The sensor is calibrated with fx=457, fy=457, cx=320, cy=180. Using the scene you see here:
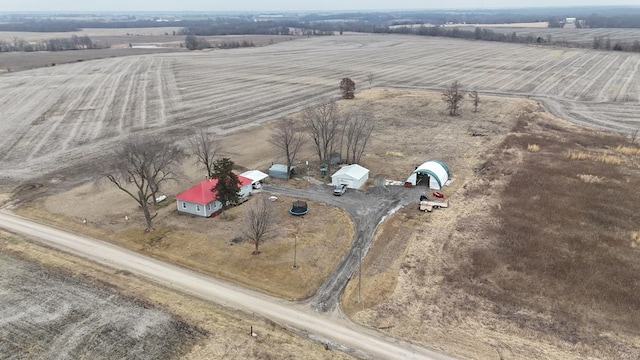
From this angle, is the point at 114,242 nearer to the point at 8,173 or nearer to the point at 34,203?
the point at 34,203

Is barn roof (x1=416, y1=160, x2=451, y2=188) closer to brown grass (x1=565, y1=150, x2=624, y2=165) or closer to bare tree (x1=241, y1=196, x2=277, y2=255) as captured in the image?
bare tree (x1=241, y1=196, x2=277, y2=255)

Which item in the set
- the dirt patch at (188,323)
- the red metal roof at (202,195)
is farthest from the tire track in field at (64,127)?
the dirt patch at (188,323)

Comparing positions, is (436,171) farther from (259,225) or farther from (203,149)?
(203,149)

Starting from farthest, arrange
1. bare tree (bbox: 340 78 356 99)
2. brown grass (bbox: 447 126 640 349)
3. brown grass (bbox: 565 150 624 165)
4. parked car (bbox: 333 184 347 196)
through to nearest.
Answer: bare tree (bbox: 340 78 356 99) → brown grass (bbox: 565 150 624 165) → parked car (bbox: 333 184 347 196) → brown grass (bbox: 447 126 640 349)

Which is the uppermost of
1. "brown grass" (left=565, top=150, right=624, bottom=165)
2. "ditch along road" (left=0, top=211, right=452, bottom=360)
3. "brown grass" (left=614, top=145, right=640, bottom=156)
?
"brown grass" (left=614, top=145, right=640, bottom=156)

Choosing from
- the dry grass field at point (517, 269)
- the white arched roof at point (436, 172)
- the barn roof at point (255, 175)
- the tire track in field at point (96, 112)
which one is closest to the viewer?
the dry grass field at point (517, 269)

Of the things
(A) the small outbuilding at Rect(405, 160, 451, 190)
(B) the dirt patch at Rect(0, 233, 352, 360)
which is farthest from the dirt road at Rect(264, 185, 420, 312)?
(B) the dirt patch at Rect(0, 233, 352, 360)

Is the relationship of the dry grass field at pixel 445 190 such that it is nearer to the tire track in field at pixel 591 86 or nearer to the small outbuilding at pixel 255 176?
the tire track in field at pixel 591 86

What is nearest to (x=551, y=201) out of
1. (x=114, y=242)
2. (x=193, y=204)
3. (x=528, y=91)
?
(x=193, y=204)
